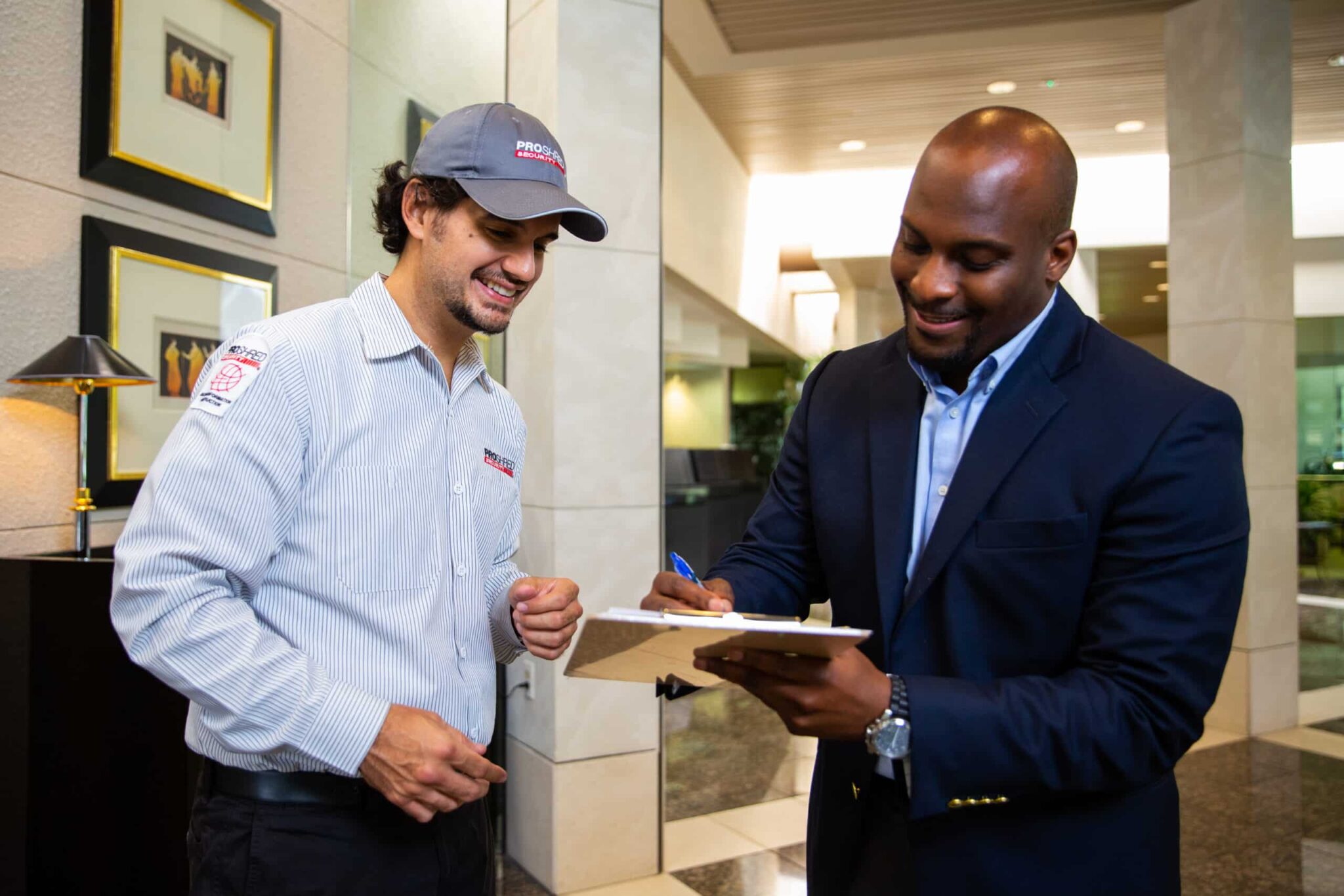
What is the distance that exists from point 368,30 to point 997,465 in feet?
12.1

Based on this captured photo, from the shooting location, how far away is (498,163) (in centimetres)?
155

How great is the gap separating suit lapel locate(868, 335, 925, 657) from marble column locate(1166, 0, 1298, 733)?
15.8ft

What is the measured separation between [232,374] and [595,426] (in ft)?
6.59

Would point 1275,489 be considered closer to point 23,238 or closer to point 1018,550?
point 1018,550

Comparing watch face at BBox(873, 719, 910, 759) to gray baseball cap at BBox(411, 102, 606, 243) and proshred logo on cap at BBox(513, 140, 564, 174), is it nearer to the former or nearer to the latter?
gray baseball cap at BBox(411, 102, 606, 243)

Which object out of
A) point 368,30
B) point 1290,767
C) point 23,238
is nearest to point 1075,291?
point 1290,767

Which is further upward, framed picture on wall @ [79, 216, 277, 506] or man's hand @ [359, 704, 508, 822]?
framed picture on wall @ [79, 216, 277, 506]

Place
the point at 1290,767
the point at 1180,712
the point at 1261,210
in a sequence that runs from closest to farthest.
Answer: the point at 1180,712
the point at 1290,767
the point at 1261,210

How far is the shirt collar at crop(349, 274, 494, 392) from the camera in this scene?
5.00ft

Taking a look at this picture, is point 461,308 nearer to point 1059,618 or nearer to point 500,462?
point 500,462

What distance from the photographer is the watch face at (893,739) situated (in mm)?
1175

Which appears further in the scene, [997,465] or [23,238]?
[23,238]

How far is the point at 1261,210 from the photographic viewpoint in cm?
547

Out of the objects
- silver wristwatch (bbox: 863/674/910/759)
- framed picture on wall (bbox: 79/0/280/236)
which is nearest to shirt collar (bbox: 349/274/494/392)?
silver wristwatch (bbox: 863/674/910/759)
